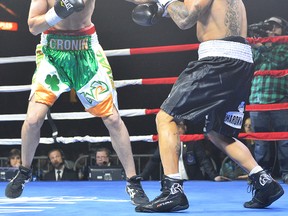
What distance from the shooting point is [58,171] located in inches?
166

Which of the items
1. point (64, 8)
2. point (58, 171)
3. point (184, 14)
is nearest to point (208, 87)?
point (184, 14)

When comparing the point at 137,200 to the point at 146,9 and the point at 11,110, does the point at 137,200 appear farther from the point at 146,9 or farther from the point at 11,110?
the point at 11,110

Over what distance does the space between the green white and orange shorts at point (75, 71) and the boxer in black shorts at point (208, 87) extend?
351mm

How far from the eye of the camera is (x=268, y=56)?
3549 mm

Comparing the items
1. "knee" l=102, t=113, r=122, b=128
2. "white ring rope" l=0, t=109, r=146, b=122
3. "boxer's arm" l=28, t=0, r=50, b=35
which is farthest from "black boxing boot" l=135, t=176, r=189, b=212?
"white ring rope" l=0, t=109, r=146, b=122

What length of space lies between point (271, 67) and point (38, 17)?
1.57 metres

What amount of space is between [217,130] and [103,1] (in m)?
3.84

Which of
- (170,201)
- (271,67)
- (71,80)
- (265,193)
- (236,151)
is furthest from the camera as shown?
(271,67)

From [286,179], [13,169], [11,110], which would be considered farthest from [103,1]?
[286,179]

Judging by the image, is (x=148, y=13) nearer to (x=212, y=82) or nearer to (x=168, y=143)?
(x=212, y=82)

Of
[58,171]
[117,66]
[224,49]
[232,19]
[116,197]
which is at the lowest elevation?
[58,171]

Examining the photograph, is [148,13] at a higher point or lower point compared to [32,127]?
higher

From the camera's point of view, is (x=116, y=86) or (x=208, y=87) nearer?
(x=208, y=87)

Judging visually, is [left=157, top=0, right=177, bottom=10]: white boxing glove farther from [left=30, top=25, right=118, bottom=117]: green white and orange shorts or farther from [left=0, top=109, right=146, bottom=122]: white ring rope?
[left=0, top=109, right=146, bottom=122]: white ring rope
